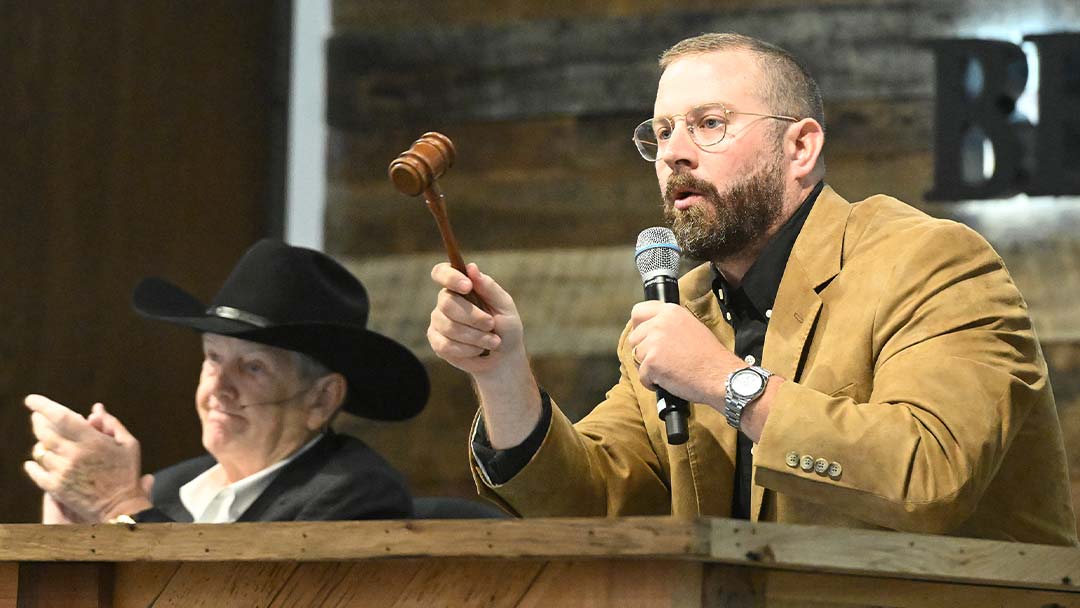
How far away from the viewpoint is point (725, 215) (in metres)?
2.12

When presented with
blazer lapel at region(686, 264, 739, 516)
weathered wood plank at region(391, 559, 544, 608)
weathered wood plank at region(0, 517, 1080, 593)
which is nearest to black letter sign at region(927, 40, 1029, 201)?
blazer lapel at region(686, 264, 739, 516)

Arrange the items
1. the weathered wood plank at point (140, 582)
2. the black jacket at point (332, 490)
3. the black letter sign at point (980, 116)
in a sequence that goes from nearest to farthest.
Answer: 1. the weathered wood plank at point (140, 582)
2. the black jacket at point (332, 490)
3. the black letter sign at point (980, 116)

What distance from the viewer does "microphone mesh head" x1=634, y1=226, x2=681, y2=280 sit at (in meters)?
1.96

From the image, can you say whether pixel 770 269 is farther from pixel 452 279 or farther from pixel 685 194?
pixel 452 279

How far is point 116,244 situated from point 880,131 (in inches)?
77.5

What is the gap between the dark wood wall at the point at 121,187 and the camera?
353 cm

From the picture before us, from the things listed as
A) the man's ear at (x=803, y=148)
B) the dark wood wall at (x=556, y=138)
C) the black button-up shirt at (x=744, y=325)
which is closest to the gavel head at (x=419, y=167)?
the black button-up shirt at (x=744, y=325)

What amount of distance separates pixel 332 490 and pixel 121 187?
1467 millimetres

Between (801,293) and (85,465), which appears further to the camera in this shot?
(85,465)

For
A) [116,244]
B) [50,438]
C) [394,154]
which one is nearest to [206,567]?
[50,438]

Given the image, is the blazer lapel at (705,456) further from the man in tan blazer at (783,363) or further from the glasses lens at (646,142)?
the glasses lens at (646,142)

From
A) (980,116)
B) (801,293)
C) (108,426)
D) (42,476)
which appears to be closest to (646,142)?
(801,293)

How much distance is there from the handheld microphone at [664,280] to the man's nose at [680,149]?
13cm

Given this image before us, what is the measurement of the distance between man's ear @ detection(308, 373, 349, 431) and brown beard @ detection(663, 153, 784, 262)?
107cm
